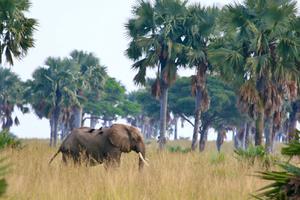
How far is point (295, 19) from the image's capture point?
2509 cm

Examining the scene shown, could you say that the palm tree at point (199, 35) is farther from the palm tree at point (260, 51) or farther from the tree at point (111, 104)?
the tree at point (111, 104)

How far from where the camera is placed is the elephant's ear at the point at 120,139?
48.4ft

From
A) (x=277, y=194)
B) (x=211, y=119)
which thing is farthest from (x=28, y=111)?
(x=277, y=194)

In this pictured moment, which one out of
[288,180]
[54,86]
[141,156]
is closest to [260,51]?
[141,156]

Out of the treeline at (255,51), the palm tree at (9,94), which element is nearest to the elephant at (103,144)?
the treeline at (255,51)

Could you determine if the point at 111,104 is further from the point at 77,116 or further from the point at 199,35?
the point at 199,35

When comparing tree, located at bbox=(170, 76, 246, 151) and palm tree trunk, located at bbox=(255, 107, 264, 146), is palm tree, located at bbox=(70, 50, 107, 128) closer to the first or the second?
tree, located at bbox=(170, 76, 246, 151)

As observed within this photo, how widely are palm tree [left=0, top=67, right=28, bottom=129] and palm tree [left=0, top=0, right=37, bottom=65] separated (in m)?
35.5

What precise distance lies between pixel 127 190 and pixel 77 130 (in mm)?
7679

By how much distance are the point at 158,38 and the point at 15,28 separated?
10.8 m

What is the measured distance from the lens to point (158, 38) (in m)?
32.0

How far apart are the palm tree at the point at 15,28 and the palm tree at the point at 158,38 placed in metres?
9.11

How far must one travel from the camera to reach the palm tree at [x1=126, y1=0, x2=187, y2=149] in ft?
104

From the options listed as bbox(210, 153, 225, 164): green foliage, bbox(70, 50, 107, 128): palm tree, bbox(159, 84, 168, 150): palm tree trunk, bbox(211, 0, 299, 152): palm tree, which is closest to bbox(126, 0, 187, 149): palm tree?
bbox(159, 84, 168, 150): palm tree trunk
